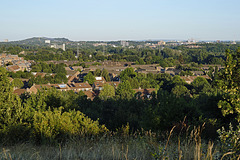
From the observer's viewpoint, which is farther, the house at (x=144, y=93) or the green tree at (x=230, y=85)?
the house at (x=144, y=93)

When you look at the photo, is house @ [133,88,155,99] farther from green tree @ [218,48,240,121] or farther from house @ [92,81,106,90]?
green tree @ [218,48,240,121]

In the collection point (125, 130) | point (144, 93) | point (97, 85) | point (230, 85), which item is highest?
point (230, 85)

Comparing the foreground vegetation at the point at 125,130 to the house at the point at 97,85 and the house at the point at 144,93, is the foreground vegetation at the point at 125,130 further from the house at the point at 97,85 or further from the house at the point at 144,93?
the house at the point at 97,85

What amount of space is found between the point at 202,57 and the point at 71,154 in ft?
298

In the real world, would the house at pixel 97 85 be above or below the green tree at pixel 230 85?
below

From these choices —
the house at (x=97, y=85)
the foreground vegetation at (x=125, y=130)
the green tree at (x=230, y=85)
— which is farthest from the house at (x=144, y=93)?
the green tree at (x=230, y=85)

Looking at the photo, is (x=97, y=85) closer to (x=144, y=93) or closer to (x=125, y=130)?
(x=144, y=93)

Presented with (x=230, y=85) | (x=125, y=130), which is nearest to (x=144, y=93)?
(x=230, y=85)

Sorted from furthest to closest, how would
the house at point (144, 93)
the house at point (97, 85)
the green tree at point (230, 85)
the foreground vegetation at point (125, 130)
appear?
1. the house at point (97, 85)
2. the house at point (144, 93)
3. the green tree at point (230, 85)
4. the foreground vegetation at point (125, 130)

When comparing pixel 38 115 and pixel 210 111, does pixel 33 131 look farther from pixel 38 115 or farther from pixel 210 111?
pixel 210 111

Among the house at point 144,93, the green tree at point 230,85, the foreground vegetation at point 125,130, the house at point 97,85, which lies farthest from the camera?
the house at point 97,85

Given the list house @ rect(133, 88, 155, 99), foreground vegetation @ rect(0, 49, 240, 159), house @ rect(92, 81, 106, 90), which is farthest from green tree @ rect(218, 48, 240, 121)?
house @ rect(92, 81, 106, 90)

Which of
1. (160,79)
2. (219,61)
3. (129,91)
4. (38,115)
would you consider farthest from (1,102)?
(219,61)

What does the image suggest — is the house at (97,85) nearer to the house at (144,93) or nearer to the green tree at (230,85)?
the house at (144,93)
